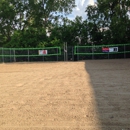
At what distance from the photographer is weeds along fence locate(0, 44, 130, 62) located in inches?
1122

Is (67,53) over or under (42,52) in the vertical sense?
under

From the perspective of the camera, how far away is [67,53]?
29.2 meters

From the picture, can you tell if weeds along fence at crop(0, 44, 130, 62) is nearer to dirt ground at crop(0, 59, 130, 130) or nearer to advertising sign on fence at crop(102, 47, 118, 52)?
advertising sign on fence at crop(102, 47, 118, 52)

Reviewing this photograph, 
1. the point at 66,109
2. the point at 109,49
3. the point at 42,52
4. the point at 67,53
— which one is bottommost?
the point at 66,109

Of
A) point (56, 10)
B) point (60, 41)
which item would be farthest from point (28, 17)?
point (60, 41)

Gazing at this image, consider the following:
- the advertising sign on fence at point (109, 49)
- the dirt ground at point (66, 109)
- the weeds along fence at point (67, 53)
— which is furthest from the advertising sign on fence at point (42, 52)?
the dirt ground at point (66, 109)

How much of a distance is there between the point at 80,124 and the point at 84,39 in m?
28.1

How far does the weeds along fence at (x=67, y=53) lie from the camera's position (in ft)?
93.5

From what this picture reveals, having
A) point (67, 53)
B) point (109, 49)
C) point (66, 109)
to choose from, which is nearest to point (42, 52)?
point (67, 53)

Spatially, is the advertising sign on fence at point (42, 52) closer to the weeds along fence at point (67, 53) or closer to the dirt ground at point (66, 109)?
the weeds along fence at point (67, 53)

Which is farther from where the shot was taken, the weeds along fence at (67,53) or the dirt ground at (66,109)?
the weeds along fence at (67,53)

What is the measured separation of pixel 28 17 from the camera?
39.2 m

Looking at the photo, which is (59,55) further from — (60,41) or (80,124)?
(80,124)

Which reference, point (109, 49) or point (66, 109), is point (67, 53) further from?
point (66, 109)
